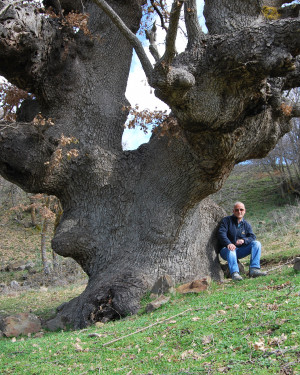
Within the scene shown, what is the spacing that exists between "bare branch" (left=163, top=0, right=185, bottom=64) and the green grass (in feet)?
10.5

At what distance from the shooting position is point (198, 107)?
5.52 metres

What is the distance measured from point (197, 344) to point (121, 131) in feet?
16.6

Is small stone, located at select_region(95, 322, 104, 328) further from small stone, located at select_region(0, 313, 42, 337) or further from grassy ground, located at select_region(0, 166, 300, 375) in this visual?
small stone, located at select_region(0, 313, 42, 337)

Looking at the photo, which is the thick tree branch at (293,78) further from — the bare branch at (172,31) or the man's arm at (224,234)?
the man's arm at (224,234)

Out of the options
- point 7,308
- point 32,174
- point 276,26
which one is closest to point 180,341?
point 276,26

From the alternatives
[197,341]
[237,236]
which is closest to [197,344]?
[197,341]

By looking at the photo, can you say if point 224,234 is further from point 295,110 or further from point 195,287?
point 295,110

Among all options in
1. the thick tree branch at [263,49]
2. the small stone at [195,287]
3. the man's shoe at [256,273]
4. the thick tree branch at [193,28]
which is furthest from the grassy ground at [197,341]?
the thick tree branch at [193,28]

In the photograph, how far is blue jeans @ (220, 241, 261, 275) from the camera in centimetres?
666

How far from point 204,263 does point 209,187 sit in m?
1.53

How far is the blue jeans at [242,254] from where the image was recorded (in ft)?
21.9

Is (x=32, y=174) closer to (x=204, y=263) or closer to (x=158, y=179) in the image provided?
(x=158, y=179)

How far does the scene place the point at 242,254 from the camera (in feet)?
23.9

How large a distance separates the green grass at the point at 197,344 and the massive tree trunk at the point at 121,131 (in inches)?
59.0
